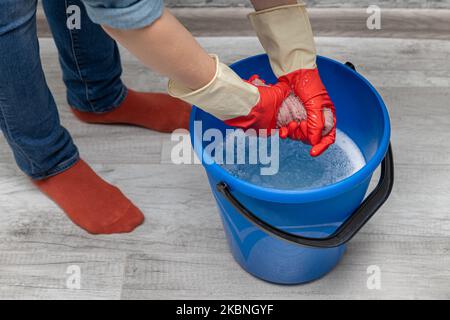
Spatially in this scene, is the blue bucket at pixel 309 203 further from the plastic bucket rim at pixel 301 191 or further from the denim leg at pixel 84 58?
the denim leg at pixel 84 58

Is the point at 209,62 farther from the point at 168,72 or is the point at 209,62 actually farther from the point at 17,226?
the point at 17,226

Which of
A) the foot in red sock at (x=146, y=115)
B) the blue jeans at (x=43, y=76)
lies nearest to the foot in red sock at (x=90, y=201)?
the blue jeans at (x=43, y=76)

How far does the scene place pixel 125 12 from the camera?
612 millimetres

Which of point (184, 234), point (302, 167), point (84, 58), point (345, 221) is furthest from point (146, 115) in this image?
point (345, 221)

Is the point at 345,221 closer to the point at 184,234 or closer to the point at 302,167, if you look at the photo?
the point at 302,167

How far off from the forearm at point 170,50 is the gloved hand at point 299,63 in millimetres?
161

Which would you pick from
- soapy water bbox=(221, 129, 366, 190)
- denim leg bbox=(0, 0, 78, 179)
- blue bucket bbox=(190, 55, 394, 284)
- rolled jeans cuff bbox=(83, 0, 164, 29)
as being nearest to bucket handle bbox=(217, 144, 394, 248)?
blue bucket bbox=(190, 55, 394, 284)

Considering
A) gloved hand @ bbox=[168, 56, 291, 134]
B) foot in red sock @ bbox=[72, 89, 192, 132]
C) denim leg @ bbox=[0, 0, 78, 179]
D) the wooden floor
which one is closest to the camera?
gloved hand @ bbox=[168, 56, 291, 134]

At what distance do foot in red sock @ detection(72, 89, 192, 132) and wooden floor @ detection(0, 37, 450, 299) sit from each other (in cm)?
2

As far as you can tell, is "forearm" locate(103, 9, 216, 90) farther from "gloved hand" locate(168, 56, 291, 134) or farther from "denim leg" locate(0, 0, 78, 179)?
"denim leg" locate(0, 0, 78, 179)

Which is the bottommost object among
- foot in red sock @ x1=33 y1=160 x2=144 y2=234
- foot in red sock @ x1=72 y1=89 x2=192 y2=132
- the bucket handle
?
foot in red sock @ x1=33 y1=160 x2=144 y2=234

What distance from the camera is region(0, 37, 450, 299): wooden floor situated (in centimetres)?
97

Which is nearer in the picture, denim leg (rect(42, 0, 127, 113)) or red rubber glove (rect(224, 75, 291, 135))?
red rubber glove (rect(224, 75, 291, 135))

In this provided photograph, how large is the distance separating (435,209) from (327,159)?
253 millimetres
